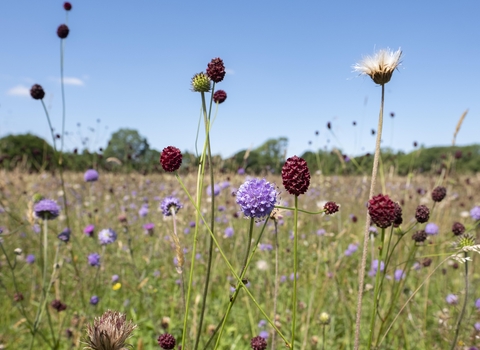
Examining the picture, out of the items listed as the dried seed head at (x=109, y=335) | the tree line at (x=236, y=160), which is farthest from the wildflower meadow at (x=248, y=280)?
the tree line at (x=236, y=160)

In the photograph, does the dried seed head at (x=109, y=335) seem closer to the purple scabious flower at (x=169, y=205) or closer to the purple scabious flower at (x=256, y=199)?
→ the purple scabious flower at (x=256, y=199)

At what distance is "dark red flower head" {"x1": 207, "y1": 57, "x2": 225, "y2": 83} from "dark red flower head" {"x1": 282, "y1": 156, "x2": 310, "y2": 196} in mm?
408

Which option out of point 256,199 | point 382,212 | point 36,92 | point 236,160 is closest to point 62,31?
point 36,92

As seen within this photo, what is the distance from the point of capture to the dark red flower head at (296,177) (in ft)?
3.05

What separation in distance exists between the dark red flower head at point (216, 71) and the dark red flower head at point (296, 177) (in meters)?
0.41

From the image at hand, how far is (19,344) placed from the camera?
269 centimetres

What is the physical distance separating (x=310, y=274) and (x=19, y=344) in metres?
2.33

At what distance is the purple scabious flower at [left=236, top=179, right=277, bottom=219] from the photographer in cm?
111

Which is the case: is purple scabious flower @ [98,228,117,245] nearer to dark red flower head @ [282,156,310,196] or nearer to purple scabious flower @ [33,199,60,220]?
purple scabious flower @ [33,199,60,220]

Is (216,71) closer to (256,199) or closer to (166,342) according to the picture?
(256,199)

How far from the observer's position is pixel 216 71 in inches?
45.8

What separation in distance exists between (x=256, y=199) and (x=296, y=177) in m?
0.21

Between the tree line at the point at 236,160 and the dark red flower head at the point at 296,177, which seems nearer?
the dark red flower head at the point at 296,177

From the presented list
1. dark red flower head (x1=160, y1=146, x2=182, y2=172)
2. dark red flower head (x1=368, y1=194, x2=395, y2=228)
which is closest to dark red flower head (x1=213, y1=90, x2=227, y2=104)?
dark red flower head (x1=160, y1=146, x2=182, y2=172)
